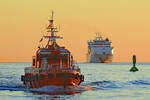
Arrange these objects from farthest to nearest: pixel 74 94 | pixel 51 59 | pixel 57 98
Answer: pixel 51 59
pixel 74 94
pixel 57 98

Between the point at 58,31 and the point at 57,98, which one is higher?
the point at 58,31

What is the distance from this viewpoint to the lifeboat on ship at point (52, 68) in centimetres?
6538

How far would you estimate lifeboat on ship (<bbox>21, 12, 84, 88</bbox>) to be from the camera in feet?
214

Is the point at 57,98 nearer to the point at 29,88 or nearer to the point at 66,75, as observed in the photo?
the point at 66,75

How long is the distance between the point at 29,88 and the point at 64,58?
597 centimetres

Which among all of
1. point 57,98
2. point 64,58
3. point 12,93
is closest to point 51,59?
point 64,58

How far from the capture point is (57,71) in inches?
2579

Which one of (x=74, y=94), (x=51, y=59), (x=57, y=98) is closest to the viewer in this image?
(x=57, y=98)

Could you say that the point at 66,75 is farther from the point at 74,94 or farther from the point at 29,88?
the point at 29,88

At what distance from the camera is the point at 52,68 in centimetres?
6681

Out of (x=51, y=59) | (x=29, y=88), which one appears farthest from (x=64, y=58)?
(x=29, y=88)

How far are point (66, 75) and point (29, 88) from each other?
7541mm

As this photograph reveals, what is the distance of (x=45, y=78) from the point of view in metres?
65.4

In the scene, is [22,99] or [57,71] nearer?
[22,99]
